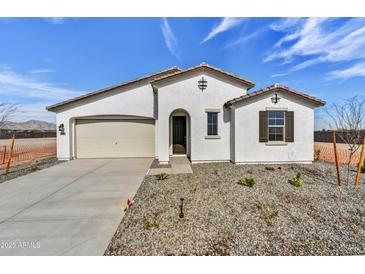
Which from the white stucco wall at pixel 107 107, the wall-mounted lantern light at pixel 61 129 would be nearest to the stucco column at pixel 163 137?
the white stucco wall at pixel 107 107

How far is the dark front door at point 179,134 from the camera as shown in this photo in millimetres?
10227

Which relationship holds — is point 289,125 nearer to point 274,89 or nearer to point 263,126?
point 263,126

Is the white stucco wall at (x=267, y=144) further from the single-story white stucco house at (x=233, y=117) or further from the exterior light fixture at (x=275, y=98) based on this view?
the exterior light fixture at (x=275, y=98)

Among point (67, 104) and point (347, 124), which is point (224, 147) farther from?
point (67, 104)

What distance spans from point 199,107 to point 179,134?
2.32 meters

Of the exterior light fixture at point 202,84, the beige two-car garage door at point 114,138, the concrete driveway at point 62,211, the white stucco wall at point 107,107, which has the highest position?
the exterior light fixture at point 202,84

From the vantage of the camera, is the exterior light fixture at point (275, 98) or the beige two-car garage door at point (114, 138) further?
the beige two-car garage door at point (114, 138)

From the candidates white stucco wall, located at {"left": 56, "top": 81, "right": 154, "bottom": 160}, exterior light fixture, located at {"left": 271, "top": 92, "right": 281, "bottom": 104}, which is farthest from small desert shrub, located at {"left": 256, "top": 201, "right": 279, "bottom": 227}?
white stucco wall, located at {"left": 56, "top": 81, "right": 154, "bottom": 160}

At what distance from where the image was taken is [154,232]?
3207mm

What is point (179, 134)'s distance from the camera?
10.3m

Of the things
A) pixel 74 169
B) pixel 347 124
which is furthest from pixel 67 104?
pixel 347 124

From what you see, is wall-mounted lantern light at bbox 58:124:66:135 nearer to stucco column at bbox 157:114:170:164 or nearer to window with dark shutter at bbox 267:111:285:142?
stucco column at bbox 157:114:170:164

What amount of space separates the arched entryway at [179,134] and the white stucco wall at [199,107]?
1.33m

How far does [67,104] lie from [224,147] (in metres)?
9.97
